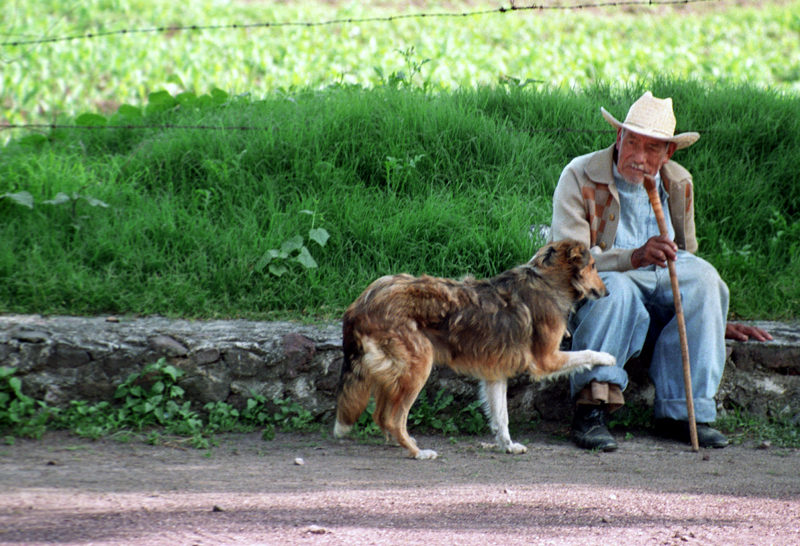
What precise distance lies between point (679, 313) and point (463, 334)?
1.36 metres

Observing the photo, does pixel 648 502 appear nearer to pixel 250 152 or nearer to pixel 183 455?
pixel 183 455

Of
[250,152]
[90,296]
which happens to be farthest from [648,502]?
[250,152]

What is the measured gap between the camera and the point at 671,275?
172 inches

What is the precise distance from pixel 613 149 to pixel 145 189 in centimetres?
369

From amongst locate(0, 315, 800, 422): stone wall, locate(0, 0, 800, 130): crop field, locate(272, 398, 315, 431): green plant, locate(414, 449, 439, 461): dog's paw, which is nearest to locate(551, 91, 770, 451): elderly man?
locate(0, 315, 800, 422): stone wall

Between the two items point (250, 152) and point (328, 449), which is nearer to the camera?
point (328, 449)

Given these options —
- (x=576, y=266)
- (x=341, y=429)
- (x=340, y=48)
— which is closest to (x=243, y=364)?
(x=341, y=429)

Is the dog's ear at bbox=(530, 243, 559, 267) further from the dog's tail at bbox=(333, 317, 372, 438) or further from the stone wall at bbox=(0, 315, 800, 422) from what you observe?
the dog's tail at bbox=(333, 317, 372, 438)

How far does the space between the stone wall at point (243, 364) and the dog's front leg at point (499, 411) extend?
32cm

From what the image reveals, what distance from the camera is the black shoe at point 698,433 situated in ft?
14.7

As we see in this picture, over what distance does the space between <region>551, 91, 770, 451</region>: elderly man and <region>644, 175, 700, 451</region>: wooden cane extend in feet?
0.27

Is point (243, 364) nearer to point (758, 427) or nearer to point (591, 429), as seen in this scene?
point (591, 429)

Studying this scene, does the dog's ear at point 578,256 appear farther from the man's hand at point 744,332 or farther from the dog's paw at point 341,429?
the dog's paw at point 341,429

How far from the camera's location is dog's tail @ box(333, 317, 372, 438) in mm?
4012
